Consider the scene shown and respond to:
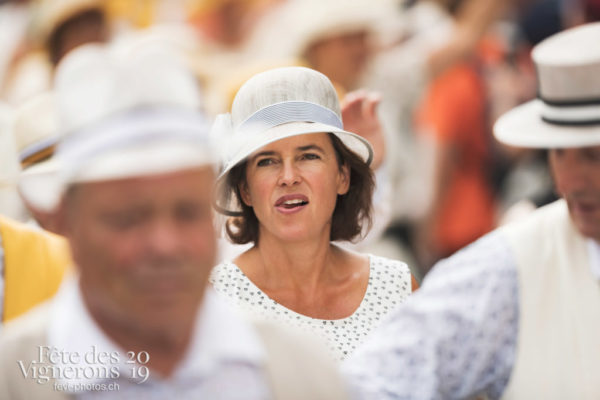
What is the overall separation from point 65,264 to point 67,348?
54.4 inches

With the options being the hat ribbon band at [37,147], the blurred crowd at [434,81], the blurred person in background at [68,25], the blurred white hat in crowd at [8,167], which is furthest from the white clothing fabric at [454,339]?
the blurred person in background at [68,25]

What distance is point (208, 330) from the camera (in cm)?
244

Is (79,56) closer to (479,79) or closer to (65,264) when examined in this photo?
(65,264)

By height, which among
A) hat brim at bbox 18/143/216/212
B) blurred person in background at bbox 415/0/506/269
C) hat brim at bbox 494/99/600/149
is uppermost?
hat brim at bbox 18/143/216/212

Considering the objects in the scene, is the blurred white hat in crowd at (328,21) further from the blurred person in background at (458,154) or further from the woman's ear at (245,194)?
the woman's ear at (245,194)

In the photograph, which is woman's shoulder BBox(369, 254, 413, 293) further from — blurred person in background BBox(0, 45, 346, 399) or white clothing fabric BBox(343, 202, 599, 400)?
blurred person in background BBox(0, 45, 346, 399)

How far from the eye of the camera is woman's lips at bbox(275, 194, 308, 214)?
410 cm

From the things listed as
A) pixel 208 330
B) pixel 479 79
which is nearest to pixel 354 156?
pixel 208 330

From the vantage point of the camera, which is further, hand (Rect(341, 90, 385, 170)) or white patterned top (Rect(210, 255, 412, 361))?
hand (Rect(341, 90, 385, 170))

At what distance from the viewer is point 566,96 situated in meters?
3.38

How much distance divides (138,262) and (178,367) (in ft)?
0.89

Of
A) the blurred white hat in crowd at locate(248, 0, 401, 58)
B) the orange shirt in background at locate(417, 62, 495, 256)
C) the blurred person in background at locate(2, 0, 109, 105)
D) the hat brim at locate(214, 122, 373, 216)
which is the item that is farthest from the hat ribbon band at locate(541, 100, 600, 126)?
the blurred white hat in crowd at locate(248, 0, 401, 58)

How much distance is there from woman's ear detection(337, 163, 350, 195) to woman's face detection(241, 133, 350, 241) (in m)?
0.14

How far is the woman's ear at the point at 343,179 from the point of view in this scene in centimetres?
432
